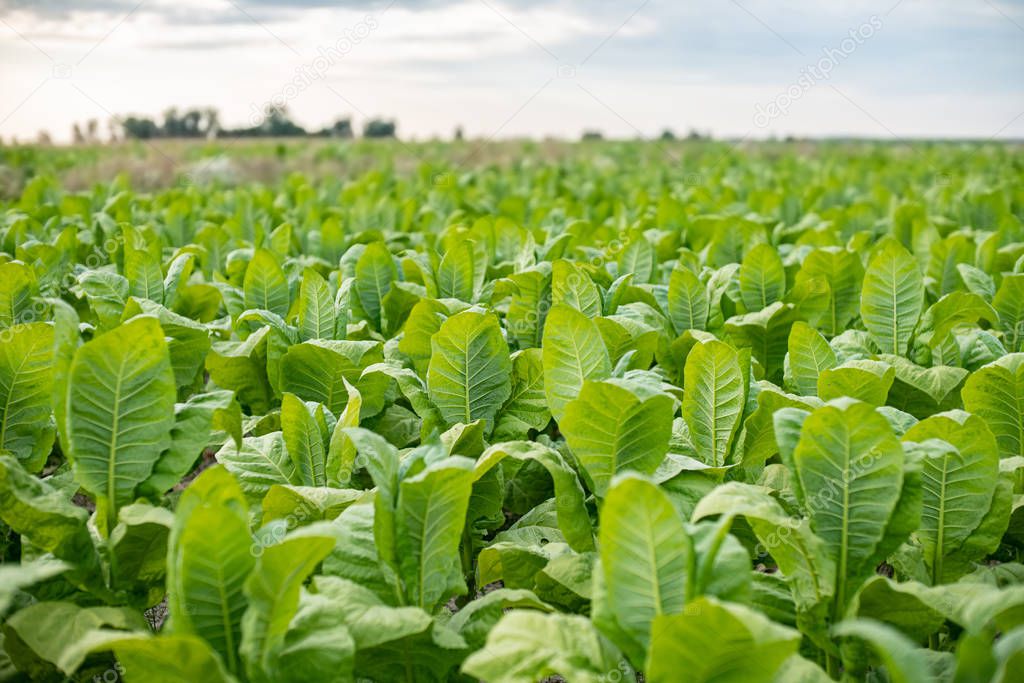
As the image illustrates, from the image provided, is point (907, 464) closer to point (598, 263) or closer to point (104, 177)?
point (598, 263)

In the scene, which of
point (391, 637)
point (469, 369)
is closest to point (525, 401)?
point (469, 369)

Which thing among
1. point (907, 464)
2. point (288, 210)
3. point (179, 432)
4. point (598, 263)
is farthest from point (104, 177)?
point (907, 464)

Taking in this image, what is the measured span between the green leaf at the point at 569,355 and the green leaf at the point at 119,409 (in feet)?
2.66

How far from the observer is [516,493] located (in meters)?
2.53

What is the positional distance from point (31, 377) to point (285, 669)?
4.09 ft

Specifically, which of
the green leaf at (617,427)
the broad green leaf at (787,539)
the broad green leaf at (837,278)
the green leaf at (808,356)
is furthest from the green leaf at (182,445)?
the broad green leaf at (837,278)

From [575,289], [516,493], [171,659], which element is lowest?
[516,493]

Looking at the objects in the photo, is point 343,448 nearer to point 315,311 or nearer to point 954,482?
point 315,311

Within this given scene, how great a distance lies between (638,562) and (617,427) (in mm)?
412

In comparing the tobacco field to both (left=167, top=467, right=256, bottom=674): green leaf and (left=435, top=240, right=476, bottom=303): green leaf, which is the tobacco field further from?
(left=435, top=240, right=476, bottom=303): green leaf

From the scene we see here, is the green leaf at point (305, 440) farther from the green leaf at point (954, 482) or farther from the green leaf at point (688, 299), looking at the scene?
the green leaf at point (688, 299)

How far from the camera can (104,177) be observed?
535 inches

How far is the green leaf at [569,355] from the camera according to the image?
1.99 metres

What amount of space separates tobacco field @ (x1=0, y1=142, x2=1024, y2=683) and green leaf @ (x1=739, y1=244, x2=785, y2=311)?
0.26 m
